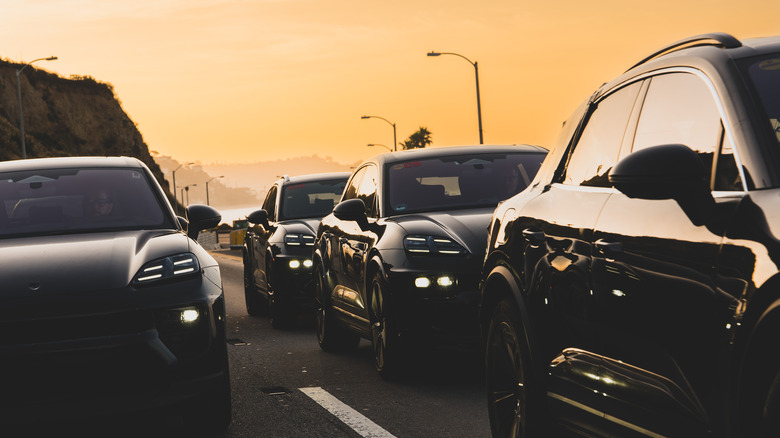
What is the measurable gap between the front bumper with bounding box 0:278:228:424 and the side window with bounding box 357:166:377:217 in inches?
136

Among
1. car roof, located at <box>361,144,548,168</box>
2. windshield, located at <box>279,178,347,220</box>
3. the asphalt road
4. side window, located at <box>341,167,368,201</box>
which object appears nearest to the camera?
the asphalt road

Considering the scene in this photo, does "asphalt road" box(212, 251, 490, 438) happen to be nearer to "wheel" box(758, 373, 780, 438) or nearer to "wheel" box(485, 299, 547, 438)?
"wheel" box(485, 299, 547, 438)

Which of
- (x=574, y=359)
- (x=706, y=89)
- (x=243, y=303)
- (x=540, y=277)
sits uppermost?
(x=706, y=89)

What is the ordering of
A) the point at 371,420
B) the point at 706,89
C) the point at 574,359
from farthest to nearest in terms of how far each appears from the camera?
the point at 371,420 < the point at 574,359 < the point at 706,89

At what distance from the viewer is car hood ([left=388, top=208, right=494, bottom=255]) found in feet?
24.9

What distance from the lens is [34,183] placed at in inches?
281

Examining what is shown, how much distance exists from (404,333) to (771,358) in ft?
16.1

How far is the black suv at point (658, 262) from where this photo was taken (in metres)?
2.87

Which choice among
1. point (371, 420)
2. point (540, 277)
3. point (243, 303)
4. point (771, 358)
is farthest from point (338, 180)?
point (771, 358)

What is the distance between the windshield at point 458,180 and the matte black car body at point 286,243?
3406 mm

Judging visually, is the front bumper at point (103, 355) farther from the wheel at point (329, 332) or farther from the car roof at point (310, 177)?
the car roof at point (310, 177)

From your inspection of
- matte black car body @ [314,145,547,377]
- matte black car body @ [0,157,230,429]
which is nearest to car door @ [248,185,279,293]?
matte black car body @ [314,145,547,377]

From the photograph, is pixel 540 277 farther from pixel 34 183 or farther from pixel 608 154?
pixel 34 183

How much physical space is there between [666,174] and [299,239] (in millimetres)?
9469
